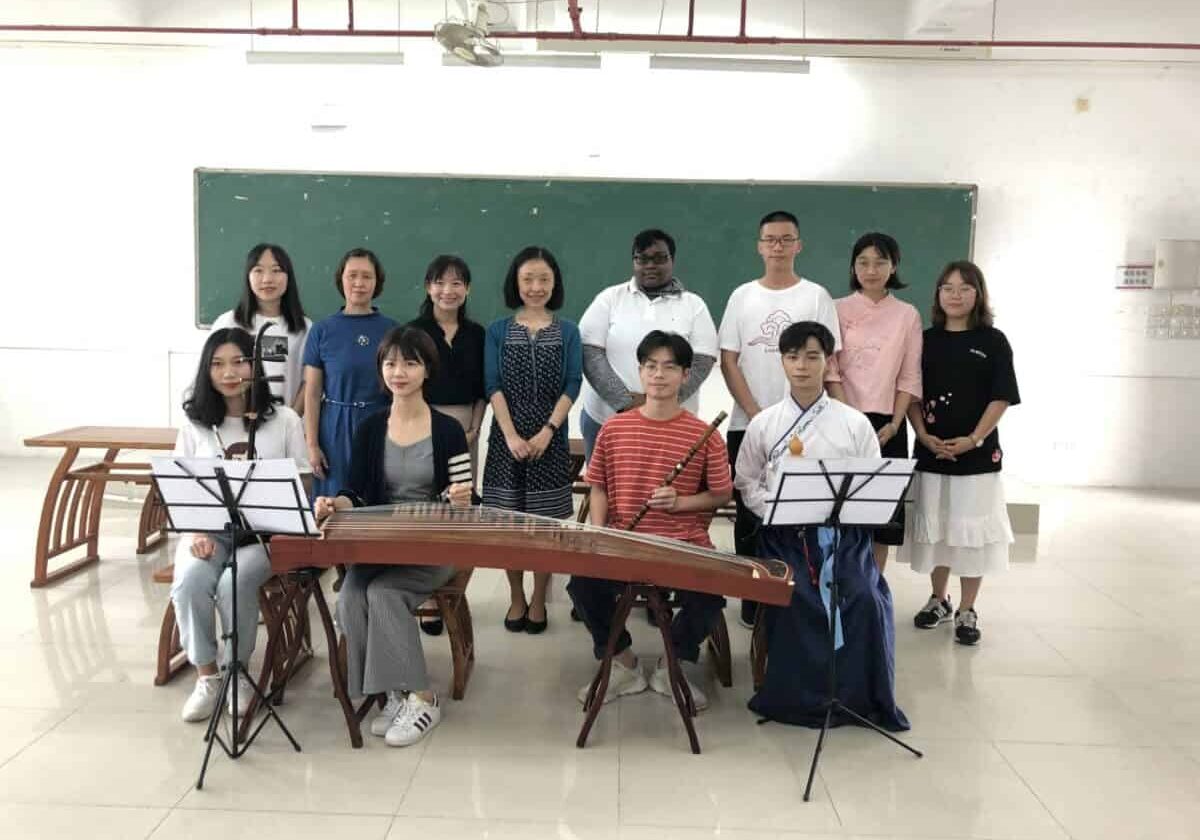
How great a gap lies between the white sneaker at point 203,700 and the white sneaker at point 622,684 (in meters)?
1.08

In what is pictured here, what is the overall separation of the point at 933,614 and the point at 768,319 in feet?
4.49

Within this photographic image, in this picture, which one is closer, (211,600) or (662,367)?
(211,600)

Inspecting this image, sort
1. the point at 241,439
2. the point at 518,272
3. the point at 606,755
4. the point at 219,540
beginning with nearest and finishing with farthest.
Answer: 1. the point at 606,755
2. the point at 219,540
3. the point at 241,439
4. the point at 518,272

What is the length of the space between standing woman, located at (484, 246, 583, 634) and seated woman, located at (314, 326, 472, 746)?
48 centimetres

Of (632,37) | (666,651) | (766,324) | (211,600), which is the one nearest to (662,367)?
(766,324)

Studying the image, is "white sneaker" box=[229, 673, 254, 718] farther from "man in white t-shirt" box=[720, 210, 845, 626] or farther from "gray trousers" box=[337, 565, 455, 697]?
"man in white t-shirt" box=[720, 210, 845, 626]

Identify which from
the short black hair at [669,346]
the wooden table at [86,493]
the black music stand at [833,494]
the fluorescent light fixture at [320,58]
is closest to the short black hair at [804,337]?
the short black hair at [669,346]

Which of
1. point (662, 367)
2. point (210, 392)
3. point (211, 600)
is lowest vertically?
point (211, 600)

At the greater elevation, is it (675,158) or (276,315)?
(675,158)

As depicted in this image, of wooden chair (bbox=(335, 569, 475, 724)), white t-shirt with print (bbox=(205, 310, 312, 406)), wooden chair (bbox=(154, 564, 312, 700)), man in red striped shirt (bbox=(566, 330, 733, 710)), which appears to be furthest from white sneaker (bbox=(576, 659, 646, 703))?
white t-shirt with print (bbox=(205, 310, 312, 406))

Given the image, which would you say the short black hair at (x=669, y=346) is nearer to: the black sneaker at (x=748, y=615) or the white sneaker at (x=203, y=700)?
the black sneaker at (x=748, y=615)

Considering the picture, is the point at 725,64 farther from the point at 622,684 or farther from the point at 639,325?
the point at 622,684

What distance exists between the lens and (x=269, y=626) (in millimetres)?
2740

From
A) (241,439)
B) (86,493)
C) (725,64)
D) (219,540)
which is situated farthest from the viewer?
(725,64)
